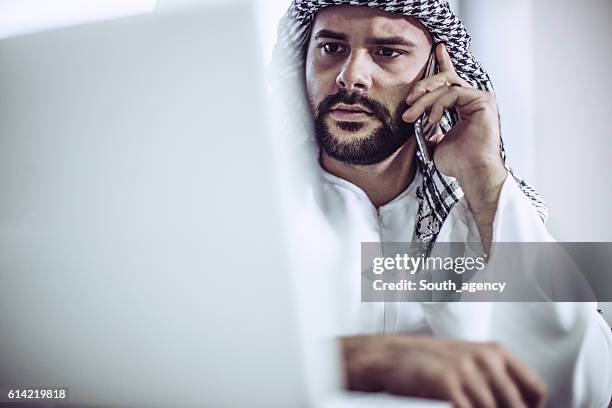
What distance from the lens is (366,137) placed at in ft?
3.36

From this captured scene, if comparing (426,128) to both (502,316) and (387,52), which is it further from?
(502,316)

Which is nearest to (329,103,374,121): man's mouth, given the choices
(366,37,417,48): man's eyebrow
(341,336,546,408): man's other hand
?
(366,37,417,48): man's eyebrow

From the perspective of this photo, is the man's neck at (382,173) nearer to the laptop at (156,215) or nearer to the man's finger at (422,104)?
the man's finger at (422,104)

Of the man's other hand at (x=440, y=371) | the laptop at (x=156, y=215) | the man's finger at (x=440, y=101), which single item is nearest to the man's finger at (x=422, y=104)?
the man's finger at (x=440, y=101)

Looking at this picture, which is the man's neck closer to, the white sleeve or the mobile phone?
the mobile phone

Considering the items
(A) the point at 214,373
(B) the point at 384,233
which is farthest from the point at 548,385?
(A) the point at 214,373

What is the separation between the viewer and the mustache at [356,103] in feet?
3.27

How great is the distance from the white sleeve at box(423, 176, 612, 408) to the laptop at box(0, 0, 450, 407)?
1.72 ft

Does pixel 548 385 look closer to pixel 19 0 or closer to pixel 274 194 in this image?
pixel 274 194

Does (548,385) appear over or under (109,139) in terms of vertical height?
under

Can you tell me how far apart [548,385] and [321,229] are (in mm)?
440

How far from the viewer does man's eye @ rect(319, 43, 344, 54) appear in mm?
1022

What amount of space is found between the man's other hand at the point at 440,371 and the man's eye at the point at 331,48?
0.54m

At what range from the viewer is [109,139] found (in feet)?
1.82
